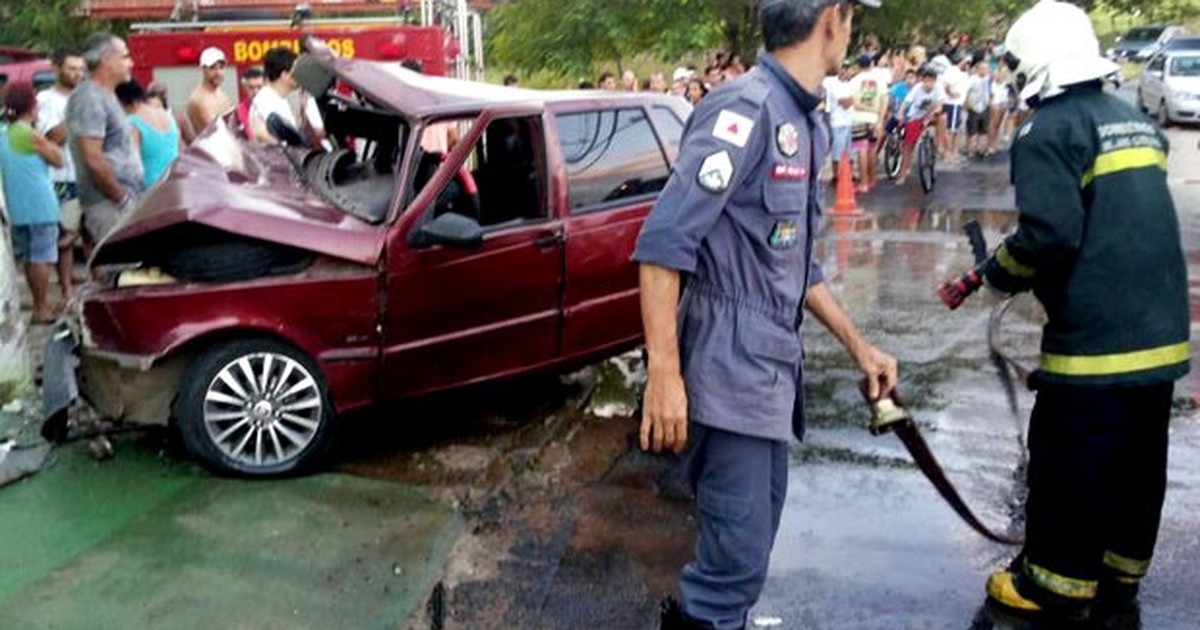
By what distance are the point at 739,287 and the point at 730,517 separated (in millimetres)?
595

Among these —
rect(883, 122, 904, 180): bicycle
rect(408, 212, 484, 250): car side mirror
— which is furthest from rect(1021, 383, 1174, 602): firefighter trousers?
rect(883, 122, 904, 180): bicycle

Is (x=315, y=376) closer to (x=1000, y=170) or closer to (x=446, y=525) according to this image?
(x=446, y=525)

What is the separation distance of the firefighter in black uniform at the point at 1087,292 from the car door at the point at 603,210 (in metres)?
2.37

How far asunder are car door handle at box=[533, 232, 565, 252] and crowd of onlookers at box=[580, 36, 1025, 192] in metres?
7.04

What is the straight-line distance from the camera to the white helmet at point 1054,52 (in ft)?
11.9

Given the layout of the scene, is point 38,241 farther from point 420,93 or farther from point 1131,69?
point 1131,69

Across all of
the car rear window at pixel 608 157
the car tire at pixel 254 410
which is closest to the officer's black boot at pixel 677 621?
the car tire at pixel 254 410

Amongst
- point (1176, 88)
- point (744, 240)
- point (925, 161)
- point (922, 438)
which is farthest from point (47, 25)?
point (744, 240)

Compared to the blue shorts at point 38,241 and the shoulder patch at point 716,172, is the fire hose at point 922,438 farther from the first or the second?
the blue shorts at point 38,241

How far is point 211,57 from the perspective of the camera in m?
10.3

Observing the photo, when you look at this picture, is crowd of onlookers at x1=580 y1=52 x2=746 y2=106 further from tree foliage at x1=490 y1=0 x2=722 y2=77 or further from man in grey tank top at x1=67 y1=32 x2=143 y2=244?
man in grey tank top at x1=67 y1=32 x2=143 y2=244

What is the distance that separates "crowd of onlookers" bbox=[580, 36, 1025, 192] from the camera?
15.6 m

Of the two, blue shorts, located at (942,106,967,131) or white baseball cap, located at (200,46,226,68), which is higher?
white baseball cap, located at (200,46,226,68)

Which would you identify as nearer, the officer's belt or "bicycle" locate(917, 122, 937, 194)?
the officer's belt
